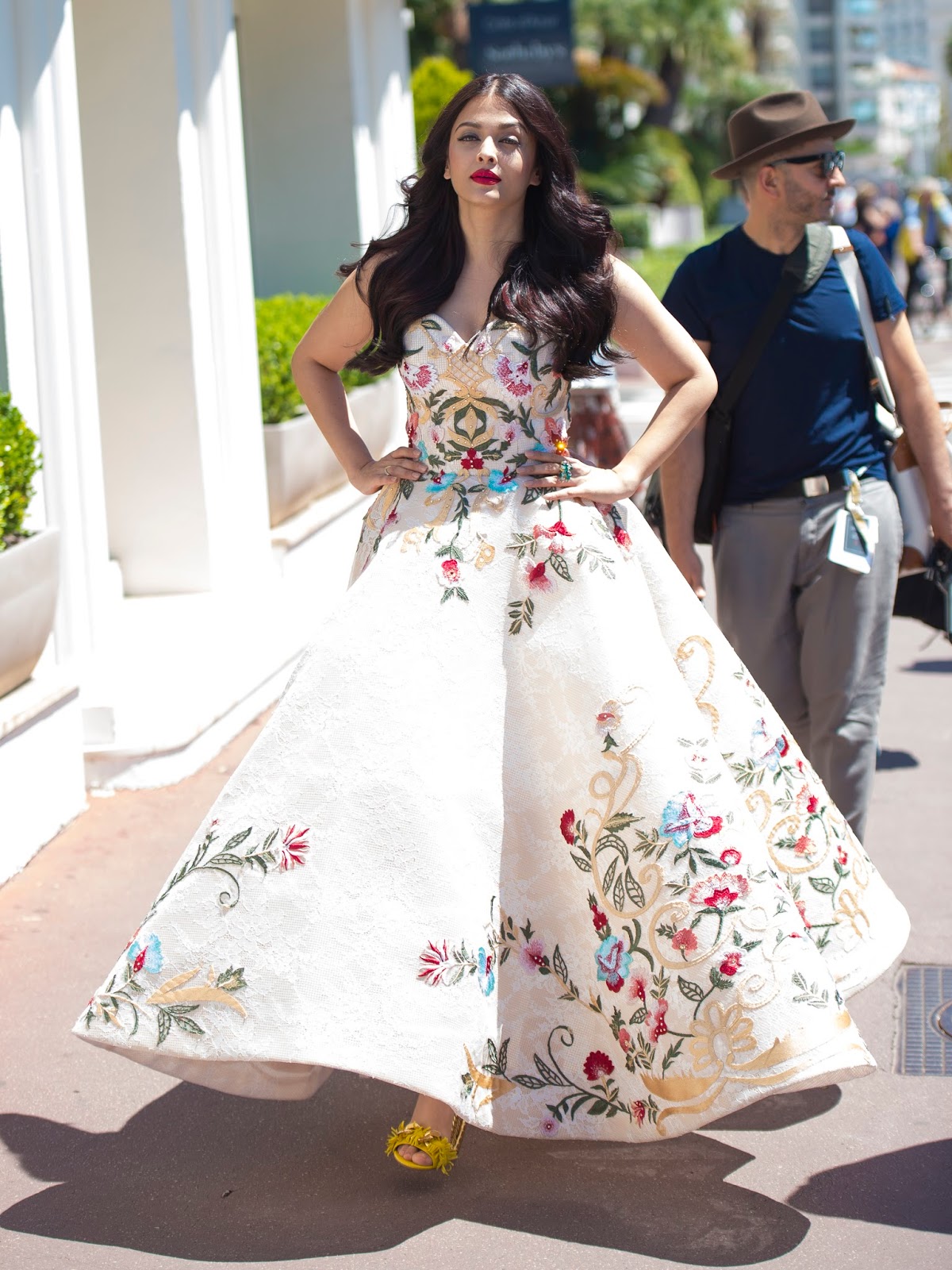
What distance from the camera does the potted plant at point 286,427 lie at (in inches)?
326

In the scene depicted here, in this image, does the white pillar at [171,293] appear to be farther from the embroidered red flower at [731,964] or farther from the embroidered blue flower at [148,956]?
the embroidered red flower at [731,964]

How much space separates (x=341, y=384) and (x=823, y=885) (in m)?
1.49

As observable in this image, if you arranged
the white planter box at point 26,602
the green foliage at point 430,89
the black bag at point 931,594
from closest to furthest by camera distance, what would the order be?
1. the black bag at point 931,594
2. the white planter box at point 26,602
3. the green foliage at point 430,89

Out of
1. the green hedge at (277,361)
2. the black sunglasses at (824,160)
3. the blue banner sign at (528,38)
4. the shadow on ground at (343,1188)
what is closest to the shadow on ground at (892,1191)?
the shadow on ground at (343,1188)

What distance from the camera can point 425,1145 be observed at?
3311 mm

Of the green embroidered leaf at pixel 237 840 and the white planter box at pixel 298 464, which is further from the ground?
the white planter box at pixel 298 464

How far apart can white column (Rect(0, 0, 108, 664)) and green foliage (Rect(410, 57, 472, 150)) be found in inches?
530

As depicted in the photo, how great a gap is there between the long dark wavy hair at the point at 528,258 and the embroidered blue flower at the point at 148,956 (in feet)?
4.19

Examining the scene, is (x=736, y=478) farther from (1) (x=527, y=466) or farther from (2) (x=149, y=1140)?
(2) (x=149, y=1140)

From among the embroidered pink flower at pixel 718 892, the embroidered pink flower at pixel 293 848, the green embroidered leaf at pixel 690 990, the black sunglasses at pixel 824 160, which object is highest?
the black sunglasses at pixel 824 160

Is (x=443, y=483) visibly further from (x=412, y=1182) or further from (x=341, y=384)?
(x=412, y=1182)

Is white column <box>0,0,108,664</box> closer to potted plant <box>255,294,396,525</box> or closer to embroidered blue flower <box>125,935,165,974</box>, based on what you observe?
potted plant <box>255,294,396,525</box>

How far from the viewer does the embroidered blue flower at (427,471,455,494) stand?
3432 mm

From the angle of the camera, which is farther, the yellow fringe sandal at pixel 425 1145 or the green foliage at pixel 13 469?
the green foliage at pixel 13 469
